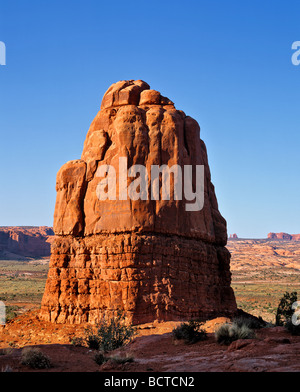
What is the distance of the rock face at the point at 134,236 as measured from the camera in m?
18.9

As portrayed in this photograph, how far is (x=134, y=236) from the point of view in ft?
62.4

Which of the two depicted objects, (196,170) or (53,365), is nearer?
(53,365)

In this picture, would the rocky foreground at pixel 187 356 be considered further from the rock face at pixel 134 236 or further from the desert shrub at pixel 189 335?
the rock face at pixel 134 236

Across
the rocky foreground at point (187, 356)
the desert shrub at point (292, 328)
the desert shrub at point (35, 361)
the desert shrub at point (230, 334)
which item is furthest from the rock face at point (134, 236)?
the desert shrub at point (35, 361)

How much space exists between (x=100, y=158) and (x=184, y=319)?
28.5 feet

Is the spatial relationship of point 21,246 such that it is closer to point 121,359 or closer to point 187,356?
point 187,356

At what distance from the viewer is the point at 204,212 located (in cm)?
2211

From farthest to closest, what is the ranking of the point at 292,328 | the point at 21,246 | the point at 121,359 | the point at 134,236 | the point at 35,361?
the point at 21,246, the point at 134,236, the point at 292,328, the point at 35,361, the point at 121,359

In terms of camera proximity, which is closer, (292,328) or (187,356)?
(187,356)

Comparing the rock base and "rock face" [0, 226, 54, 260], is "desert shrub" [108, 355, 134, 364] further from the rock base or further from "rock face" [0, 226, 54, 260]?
"rock face" [0, 226, 54, 260]

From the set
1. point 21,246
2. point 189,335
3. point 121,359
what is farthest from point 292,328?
point 21,246
